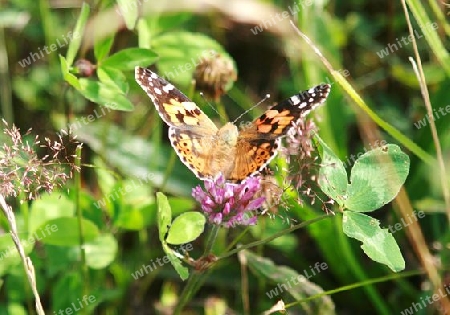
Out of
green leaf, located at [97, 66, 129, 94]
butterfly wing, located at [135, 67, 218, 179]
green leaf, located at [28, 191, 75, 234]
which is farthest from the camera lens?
green leaf, located at [28, 191, 75, 234]

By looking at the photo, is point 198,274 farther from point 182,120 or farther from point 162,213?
point 182,120

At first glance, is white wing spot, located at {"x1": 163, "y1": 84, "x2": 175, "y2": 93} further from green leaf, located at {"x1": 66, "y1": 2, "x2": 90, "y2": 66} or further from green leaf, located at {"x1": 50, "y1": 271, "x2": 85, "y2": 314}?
green leaf, located at {"x1": 50, "y1": 271, "x2": 85, "y2": 314}

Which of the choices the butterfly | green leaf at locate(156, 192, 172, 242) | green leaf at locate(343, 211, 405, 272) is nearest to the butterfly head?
the butterfly

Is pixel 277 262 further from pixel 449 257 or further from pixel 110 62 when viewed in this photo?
pixel 110 62

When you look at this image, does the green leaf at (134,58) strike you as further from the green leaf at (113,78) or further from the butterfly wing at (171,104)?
the butterfly wing at (171,104)

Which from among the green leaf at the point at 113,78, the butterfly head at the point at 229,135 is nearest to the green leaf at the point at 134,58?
the green leaf at the point at 113,78
